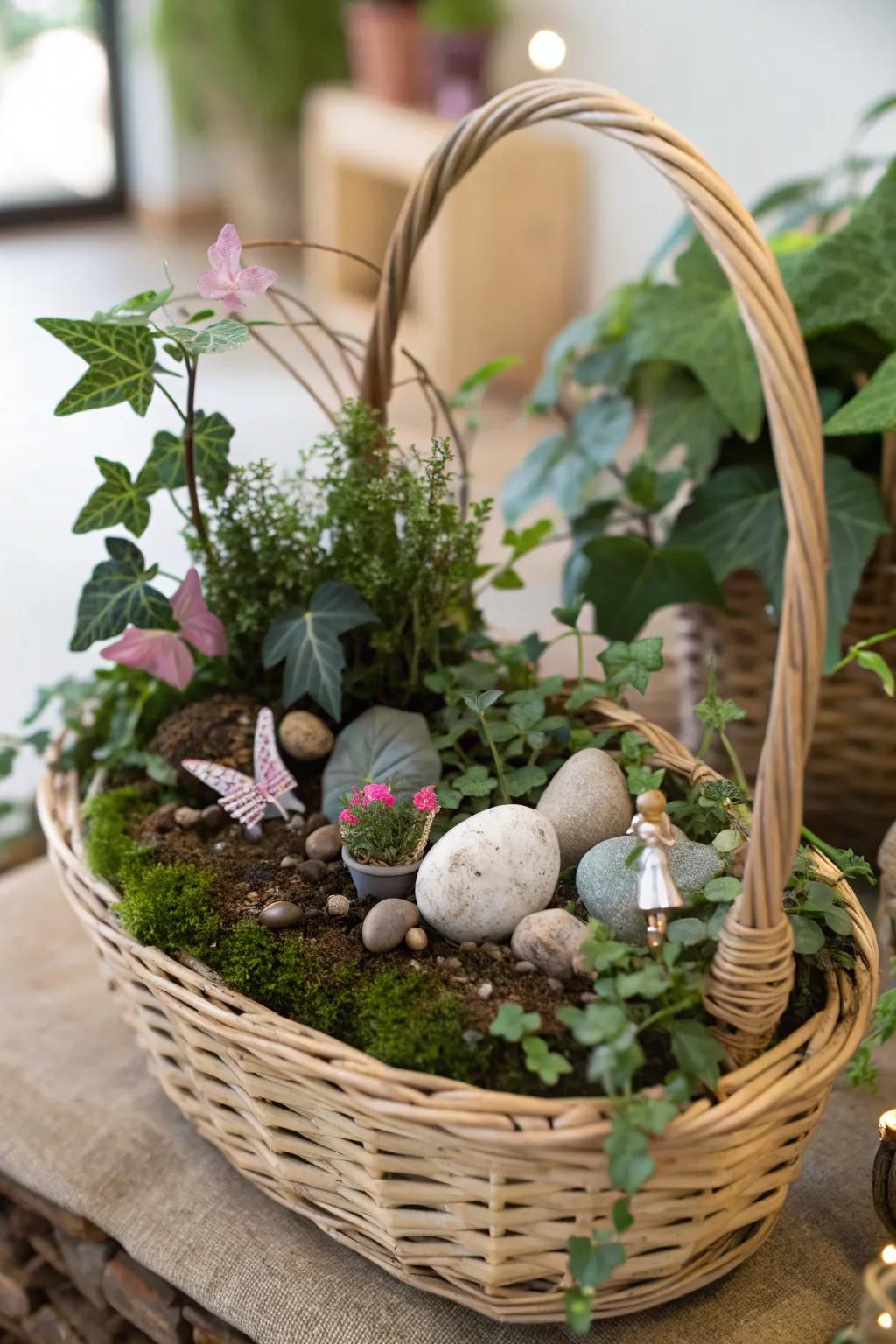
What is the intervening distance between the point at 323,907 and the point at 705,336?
2.19 feet

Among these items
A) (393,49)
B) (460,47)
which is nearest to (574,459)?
(460,47)

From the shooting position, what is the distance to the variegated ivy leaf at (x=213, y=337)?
0.83 m

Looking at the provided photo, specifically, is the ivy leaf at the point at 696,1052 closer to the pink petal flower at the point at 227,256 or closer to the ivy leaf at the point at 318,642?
the ivy leaf at the point at 318,642

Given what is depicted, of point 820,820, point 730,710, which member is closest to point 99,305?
point 820,820

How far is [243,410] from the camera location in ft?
9.53

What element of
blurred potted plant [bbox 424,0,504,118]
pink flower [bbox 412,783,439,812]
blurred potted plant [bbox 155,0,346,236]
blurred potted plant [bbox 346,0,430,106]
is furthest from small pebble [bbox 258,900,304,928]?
blurred potted plant [bbox 155,0,346,236]

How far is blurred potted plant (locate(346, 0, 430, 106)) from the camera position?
321cm

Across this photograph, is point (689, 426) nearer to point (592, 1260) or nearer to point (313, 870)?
point (313, 870)

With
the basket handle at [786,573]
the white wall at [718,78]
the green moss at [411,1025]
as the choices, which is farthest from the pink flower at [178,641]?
the white wall at [718,78]

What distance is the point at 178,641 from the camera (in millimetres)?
990

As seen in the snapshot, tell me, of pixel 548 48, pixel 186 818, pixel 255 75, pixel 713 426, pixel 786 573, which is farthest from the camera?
pixel 255 75

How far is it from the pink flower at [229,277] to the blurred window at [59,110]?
139 inches

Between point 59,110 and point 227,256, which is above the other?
point 59,110

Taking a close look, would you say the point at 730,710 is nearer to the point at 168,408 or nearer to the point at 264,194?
the point at 168,408
